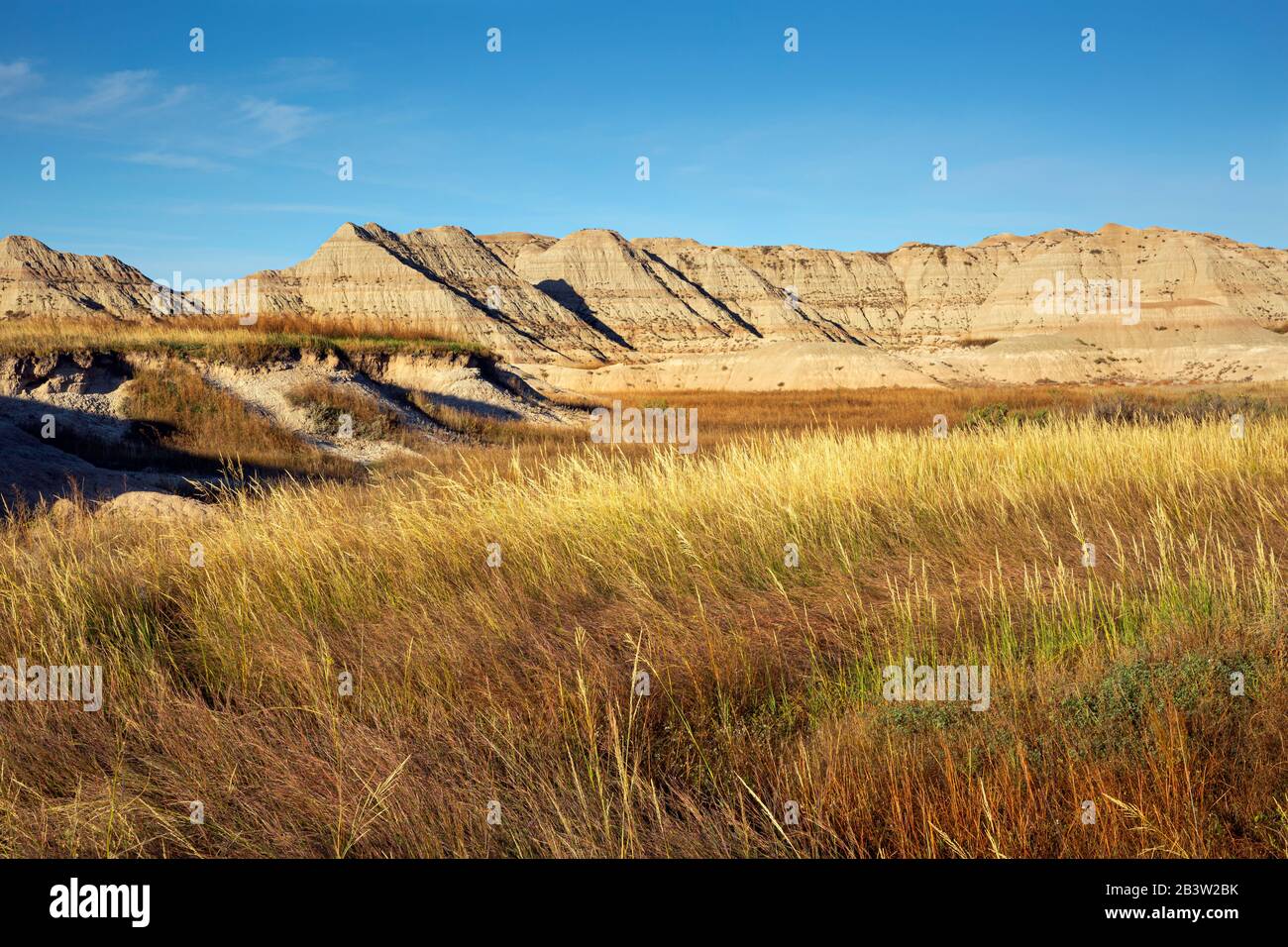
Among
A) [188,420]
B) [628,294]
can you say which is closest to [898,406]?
[188,420]

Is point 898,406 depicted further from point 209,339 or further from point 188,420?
point 188,420

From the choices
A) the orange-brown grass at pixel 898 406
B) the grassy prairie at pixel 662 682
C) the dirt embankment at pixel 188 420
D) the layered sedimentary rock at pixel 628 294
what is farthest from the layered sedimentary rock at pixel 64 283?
the grassy prairie at pixel 662 682

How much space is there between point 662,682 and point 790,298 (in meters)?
127

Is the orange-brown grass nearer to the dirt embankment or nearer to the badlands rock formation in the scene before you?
the dirt embankment

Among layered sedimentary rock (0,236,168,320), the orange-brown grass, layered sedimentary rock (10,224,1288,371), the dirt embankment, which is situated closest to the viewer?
the dirt embankment

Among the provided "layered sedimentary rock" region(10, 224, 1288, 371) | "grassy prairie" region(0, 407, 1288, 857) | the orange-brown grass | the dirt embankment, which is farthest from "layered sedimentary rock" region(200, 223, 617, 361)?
"grassy prairie" region(0, 407, 1288, 857)

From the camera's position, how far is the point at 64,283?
323 feet

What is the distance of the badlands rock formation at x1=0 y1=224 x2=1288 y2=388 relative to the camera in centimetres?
6488

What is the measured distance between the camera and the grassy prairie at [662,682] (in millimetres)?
2480

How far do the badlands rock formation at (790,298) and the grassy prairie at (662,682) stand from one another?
5501 centimetres

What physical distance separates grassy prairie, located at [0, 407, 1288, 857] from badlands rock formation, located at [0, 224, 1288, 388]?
55.0 metres

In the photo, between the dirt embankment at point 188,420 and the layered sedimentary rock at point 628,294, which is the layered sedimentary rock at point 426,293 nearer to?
the layered sedimentary rock at point 628,294

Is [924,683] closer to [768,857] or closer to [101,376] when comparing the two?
[768,857]
